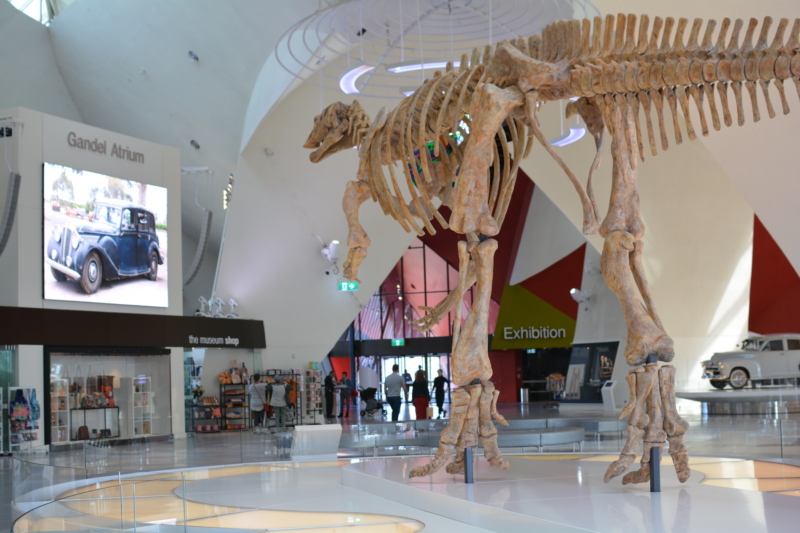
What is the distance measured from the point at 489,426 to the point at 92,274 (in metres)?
11.3

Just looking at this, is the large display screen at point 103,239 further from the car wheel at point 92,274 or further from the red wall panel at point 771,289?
the red wall panel at point 771,289

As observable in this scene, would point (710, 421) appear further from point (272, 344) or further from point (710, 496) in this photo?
point (272, 344)

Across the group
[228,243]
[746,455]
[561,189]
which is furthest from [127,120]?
[746,455]

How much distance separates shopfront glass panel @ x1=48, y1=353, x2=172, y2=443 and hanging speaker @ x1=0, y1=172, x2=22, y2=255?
2.44 metres

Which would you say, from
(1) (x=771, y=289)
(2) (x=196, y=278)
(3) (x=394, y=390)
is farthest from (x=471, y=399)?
(2) (x=196, y=278)

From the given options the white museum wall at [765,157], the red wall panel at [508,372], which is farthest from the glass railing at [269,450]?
the red wall panel at [508,372]

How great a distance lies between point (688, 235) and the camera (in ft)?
60.3

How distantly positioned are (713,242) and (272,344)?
1135cm

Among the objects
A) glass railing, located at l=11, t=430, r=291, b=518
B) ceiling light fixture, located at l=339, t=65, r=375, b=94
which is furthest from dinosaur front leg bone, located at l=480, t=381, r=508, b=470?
ceiling light fixture, located at l=339, t=65, r=375, b=94

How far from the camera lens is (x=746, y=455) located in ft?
27.7

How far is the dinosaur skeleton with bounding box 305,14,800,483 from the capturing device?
4.88m

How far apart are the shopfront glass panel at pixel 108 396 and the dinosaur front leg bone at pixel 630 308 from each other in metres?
11.9

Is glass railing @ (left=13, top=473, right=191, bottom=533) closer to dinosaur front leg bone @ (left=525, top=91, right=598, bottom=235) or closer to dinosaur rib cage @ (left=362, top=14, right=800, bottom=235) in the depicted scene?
dinosaur rib cage @ (left=362, top=14, right=800, bottom=235)

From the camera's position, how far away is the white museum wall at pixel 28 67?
62.2 feet
